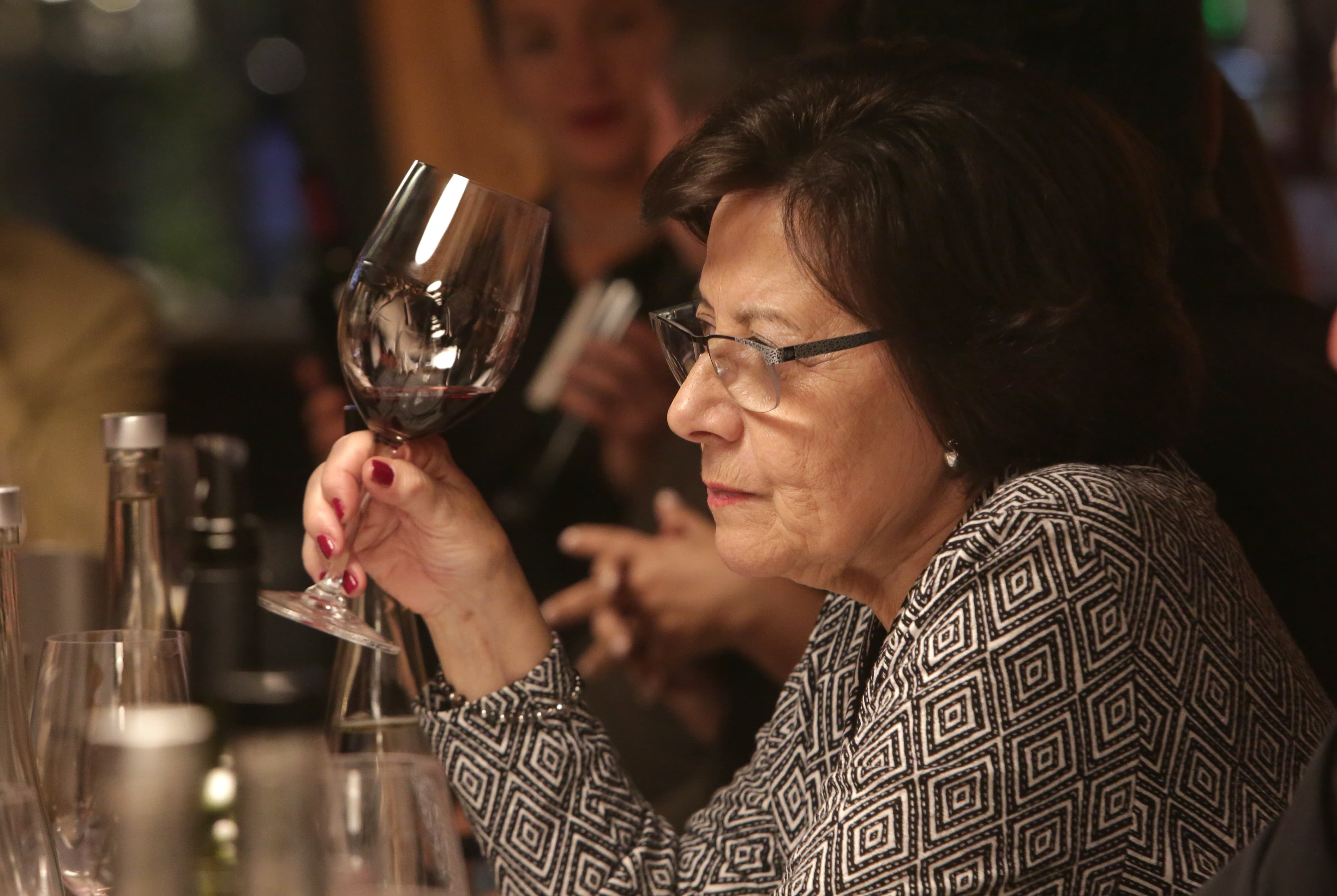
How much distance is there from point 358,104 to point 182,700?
278cm

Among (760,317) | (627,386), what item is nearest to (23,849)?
(760,317)

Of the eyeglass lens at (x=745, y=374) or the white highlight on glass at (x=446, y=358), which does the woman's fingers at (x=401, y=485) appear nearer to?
the white highlight on glass at (x=446, y=358)

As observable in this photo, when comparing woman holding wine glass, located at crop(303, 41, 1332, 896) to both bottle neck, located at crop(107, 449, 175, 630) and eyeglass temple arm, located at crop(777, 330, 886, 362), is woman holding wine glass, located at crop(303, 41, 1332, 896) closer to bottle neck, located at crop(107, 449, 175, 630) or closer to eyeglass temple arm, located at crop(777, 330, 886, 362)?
eyeglass temple arm, located at crop(777, 330, 886, 362)

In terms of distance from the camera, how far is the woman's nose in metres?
1.06

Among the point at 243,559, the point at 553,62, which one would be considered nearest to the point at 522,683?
the point at 243,559

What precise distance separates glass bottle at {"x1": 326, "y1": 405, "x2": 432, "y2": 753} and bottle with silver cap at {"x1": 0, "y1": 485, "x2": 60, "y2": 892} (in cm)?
26

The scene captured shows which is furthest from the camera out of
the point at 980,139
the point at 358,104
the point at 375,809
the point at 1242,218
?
the point at 358,104

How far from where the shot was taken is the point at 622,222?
2.69 m

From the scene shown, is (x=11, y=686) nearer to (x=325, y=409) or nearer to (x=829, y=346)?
(x=829, y=346)

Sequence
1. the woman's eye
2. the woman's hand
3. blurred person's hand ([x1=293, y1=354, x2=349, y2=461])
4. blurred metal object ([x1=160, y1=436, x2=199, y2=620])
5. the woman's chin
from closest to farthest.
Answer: the woman's chin < the woman's hand < blurred metal object ([x1=160, y1=436, x2=199, y2=620]) < blurred person's hand ([x1=293, y1=354, x2=349, y2=461]) < the woman's eye

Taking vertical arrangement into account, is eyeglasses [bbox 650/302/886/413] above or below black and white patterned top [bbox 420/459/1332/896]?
above

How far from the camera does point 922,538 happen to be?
107cm

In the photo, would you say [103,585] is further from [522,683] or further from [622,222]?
[622,222]

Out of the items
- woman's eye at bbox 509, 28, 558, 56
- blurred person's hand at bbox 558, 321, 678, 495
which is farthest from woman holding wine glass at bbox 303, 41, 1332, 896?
woman's eye at bbox 509, 28, 558, 56
